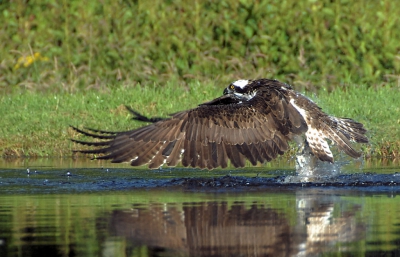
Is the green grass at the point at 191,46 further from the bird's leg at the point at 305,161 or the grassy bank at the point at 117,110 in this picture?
the bird's leg at the point at 305,161

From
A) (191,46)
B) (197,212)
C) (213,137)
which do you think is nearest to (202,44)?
(191,46)

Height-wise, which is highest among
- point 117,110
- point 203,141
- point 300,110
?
point 117,110

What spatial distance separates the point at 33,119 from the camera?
1237cm

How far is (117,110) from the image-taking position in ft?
42.0

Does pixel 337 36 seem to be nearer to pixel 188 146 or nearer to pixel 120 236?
pixel 188 146

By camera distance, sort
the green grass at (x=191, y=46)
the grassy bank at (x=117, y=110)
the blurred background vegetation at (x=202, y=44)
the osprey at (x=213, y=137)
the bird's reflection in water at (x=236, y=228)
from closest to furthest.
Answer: the bird's reflection in water at (x=236, y=228) → the osprey at (x=213, y=137) → the grassy bank at (x=117, y=110) → the green grass at (x=191, y=46) → the blurred background vegetation at (x=202, y=44)

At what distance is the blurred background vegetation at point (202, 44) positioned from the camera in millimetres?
14977

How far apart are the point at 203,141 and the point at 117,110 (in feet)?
15.7

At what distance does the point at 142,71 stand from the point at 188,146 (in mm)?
7112

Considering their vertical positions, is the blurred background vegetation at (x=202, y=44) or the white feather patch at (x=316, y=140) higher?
the blurred background vegetation at (x=202, y=44)

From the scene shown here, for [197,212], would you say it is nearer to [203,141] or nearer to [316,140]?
[203,141]

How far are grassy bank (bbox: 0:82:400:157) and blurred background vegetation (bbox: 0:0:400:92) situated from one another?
73 cm

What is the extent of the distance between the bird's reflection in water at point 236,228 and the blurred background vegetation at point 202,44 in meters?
7.92

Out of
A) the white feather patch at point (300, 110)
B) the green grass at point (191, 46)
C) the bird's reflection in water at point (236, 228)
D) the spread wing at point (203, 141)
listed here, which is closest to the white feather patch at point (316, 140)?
the white feather patch at point (300, 110)
